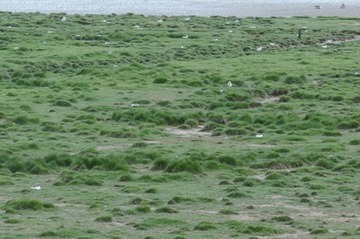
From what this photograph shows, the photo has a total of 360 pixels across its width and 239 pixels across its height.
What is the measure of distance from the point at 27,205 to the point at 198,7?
77.0 m

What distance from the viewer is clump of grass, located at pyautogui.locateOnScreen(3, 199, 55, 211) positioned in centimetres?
2441

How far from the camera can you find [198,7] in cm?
10044


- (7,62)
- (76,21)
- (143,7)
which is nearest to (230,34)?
(76,21)

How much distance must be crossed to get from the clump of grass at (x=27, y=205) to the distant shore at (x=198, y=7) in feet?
214

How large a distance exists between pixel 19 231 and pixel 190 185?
24.7ft

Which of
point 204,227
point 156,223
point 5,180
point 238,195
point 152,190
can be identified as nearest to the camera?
point 204,227

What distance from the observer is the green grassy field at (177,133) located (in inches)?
941

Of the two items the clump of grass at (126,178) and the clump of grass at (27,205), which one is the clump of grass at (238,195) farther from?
the clump of grass at (27,205)

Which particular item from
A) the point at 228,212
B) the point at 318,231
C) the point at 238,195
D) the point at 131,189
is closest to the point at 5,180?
the point at 131,189

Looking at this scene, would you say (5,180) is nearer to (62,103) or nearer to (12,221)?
(12,221)

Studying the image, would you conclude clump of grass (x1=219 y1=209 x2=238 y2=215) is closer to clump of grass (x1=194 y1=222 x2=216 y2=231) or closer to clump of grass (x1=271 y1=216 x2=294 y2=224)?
clump of grass (x1=271 y1=216 x2=294 y2=224)

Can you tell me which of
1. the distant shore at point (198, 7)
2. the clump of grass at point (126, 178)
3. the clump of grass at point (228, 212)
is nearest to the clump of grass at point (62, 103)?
the clump of grass at point (126, 178)

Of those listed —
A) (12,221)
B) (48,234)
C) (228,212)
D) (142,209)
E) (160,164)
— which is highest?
(48,234)

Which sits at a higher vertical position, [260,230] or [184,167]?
[260,230]
